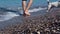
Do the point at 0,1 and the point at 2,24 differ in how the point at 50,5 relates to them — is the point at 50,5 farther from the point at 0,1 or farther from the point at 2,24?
the point at 0,1

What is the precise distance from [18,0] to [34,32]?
10034mm

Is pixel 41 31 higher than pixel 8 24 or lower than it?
higher

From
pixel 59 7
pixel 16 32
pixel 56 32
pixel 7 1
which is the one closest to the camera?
pixel 56 32

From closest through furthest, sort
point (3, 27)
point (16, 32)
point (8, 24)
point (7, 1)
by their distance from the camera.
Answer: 1. point (16, 32)
2. point (3, 27)
3. point (8, 24)
4. point (7, 1)

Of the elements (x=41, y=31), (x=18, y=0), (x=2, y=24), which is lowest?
(x=18, y=0)

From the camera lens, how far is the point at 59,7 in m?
10.6

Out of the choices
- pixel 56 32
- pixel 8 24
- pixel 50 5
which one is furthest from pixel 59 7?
pixel 56 32

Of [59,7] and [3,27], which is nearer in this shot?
[3,27]

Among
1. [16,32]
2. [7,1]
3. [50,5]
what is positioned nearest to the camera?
[16,32]

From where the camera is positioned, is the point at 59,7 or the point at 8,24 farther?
the point at 59,7

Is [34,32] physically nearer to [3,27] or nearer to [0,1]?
[3,27]

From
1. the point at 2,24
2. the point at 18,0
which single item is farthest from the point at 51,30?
the point at 18,0

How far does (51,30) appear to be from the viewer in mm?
5141

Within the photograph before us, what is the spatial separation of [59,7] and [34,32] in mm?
5802
